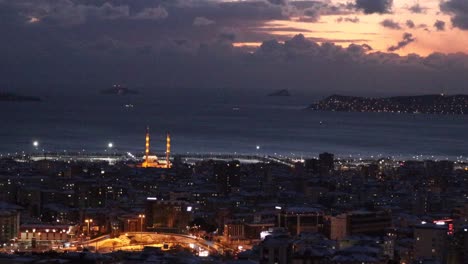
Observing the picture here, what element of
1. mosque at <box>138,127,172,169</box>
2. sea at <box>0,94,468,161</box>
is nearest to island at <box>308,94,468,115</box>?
sea at <box>0,94,468,161</box>

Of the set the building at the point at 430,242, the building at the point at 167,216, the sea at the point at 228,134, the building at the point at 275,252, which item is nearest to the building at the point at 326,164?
the sea at the point at 228,134

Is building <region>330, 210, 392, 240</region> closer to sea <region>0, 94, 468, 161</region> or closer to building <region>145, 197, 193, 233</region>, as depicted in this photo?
building <region>145, 197, 193, 233</region>

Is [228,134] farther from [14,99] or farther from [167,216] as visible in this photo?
[14,99]

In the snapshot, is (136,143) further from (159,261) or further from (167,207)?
(159,261)

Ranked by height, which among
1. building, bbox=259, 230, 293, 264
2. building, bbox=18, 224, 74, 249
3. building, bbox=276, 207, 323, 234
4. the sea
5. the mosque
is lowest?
building, bbox=18, 224, 74, 249

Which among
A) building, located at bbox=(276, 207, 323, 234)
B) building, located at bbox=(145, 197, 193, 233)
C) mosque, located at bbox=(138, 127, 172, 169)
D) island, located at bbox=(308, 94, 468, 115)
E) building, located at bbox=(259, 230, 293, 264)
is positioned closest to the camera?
building, located at bbox=(259, 230, 293, 264)

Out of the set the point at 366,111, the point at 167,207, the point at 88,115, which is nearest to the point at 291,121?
the point at 88,115

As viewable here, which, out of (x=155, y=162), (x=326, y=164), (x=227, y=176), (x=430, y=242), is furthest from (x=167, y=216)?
(x=155, y=162)
